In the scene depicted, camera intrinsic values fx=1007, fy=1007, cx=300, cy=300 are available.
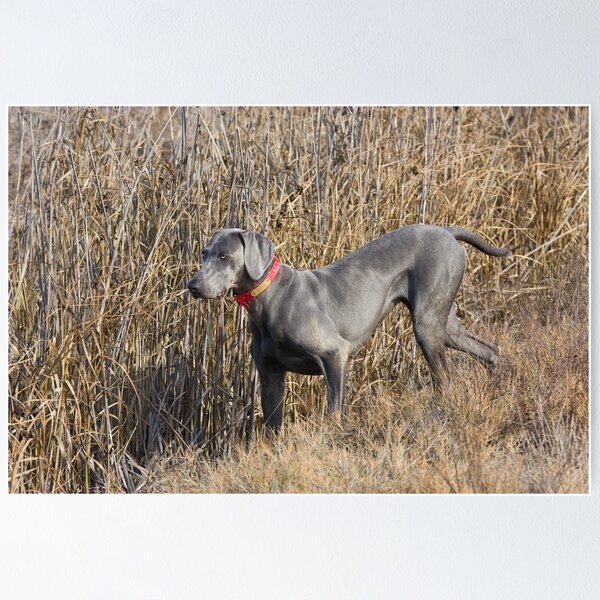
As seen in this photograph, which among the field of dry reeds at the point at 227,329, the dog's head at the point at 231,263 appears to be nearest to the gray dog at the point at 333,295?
the dog's head at the point at 231,263

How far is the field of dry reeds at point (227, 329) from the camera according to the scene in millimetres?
3625

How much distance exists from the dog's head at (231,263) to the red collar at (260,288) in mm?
20

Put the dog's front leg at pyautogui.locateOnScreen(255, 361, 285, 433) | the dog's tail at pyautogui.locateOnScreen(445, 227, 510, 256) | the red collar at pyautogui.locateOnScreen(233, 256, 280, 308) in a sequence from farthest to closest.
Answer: the dog's tail at pyautogui.locateOnScreen(445, 227, 510, 256)
the dog's front leg at pyautogui.locateOnScreen(255, 361, 285, 433)
the red collar at pyautogui.locateOnScreen(233, 256, 280, 308)

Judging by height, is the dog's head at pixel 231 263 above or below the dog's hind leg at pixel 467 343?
above

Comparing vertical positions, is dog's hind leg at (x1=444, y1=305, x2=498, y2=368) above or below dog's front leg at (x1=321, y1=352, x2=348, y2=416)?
above

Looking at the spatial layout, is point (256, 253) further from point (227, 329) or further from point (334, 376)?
point (227, 329)

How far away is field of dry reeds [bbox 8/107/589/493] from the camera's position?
3625 millimetres

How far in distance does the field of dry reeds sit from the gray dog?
0.77 feet

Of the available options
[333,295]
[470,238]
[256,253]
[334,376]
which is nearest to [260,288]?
[256,253]

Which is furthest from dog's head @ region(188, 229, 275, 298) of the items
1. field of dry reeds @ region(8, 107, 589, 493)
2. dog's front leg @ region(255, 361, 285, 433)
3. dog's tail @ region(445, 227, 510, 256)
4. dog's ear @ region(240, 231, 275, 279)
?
dog's tail @ region(445, 227, 510, 256)

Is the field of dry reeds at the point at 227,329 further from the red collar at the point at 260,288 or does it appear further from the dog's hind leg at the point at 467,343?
the red collar at the point at 260,288

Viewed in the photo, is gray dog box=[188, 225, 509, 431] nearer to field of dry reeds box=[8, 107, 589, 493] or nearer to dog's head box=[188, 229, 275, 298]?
dog's head box=[188, 229, 275, 298]
